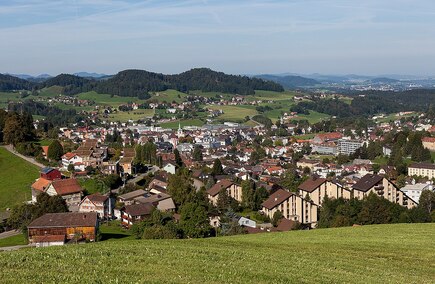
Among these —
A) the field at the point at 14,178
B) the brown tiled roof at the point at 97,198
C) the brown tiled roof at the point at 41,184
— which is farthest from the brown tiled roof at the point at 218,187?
the field at the point at 14,178

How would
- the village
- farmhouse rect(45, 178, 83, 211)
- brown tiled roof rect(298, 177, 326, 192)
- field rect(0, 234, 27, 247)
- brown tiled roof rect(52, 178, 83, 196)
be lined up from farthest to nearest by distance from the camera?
1. brown tiled roof rect(298, 177, 326, 192)
2. brown tiled roof rect(52, 178, 83, 196)
3. farmhouse rect(45, 178, 83, 211)
4. the village
5. field rect(0, 234, 27, 247)

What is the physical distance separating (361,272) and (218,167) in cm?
4348

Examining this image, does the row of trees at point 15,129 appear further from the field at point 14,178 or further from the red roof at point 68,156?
the red roof at point 68,156

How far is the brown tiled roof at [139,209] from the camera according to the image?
3547cm

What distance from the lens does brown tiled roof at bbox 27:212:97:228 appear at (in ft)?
95.5

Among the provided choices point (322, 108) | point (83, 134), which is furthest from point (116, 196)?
point (322, 108)

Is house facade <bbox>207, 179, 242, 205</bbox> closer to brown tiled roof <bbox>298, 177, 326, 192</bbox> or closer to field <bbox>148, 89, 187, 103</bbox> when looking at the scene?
brown tiled roof <bbox>298, 177, 326, 192</bbox>

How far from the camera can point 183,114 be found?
135 m

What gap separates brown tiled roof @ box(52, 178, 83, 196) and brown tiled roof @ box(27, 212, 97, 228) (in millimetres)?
9550

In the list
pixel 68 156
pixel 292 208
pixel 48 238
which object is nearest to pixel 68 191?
pixel 68 156

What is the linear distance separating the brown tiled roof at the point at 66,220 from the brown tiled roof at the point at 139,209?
18.8ft

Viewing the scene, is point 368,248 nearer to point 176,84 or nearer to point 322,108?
point 322,108

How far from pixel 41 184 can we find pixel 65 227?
1225cm

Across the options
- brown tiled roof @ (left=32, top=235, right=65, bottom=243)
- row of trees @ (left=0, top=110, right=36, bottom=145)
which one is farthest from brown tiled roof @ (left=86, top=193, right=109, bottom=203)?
row of trees @ (left=0, top=110, right=36, bottom=145)
